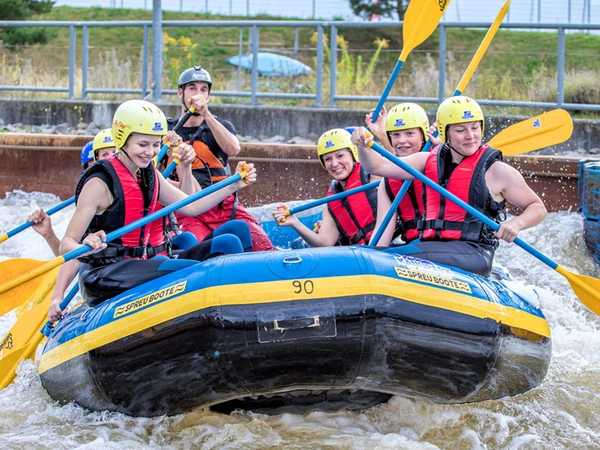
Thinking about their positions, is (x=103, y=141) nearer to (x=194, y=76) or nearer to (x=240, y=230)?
(x=194, y=76)

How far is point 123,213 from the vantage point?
443 centimetres

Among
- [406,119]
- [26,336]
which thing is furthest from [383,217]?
[26,336]

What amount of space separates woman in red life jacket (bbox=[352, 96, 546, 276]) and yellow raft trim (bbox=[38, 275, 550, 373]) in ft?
1.77

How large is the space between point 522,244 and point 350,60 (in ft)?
26.4

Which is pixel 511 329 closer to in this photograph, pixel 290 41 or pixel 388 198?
pixel 388 198

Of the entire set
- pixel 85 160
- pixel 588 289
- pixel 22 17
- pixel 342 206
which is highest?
pixel 22 17

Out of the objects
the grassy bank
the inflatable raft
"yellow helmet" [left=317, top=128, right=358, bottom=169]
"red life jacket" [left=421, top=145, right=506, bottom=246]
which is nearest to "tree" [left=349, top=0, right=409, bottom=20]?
the grassy bank

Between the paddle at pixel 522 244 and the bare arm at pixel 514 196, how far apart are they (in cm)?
9

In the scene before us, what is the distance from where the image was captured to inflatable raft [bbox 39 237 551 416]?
378cm

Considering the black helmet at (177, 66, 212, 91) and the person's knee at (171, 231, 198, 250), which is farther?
the black helmet at (177, 66, 212, 91)

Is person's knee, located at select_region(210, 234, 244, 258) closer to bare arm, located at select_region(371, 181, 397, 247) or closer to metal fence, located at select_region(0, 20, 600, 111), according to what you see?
bare arm, located at select_region(371, 181, 397, 247)

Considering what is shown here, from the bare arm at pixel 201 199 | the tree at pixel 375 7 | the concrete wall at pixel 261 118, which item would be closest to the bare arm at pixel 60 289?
the bare arm at pixel 201 199

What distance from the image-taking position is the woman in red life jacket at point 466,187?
4.51 m

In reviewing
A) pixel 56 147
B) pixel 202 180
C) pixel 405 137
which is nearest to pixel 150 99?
pixel 56 147
